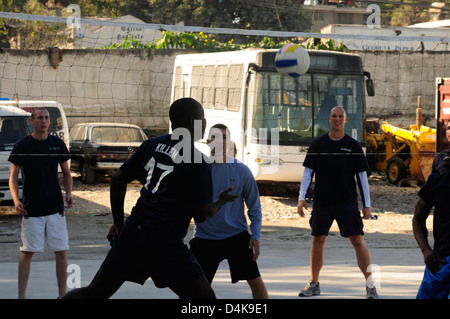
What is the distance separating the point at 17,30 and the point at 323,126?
99.0ft

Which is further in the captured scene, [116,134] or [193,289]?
[116,134]

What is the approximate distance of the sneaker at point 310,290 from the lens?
7.77 meters

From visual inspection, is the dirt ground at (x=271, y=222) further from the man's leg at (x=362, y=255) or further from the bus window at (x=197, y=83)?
the man's leg at (x=362, y=255)

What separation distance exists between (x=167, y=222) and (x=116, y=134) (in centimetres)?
1567

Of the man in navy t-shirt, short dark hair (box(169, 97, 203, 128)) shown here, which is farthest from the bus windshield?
short dark hair (box(169, 97, 203, 128))

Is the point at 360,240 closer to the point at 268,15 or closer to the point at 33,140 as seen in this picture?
the point at 33,140

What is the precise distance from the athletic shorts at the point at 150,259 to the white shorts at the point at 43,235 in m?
2.33

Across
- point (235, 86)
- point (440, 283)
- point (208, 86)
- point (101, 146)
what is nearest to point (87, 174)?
point (101, 146)

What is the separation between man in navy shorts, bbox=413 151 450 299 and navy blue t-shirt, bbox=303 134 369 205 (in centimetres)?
237

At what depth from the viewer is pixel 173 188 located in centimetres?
511

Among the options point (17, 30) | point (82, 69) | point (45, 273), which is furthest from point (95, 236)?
point (17, 30)

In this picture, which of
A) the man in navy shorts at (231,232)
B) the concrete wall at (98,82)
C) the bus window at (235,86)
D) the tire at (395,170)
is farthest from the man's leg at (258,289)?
the concrete wall at (98,82)

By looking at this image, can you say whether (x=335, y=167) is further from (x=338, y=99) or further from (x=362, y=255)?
(x=338, y=99)

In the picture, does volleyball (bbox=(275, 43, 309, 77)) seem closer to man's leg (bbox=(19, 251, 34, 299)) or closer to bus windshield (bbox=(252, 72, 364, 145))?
bus windshield (bbox=(252, 72, 364, 145))
